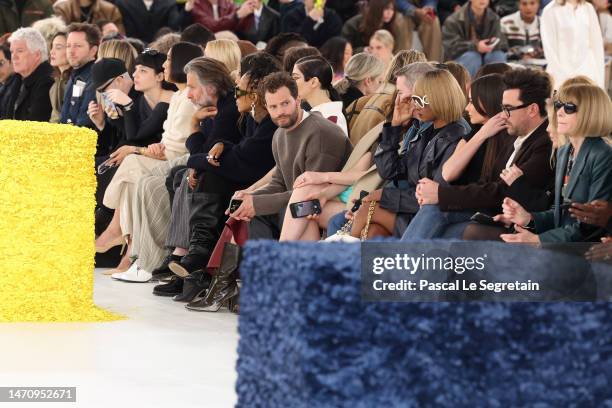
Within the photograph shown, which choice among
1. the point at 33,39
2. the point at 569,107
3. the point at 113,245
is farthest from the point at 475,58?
the point at 569,107

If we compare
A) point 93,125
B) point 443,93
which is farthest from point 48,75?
point 443,93

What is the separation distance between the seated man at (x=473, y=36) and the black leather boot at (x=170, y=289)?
16.0 ft

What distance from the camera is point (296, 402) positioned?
3145 mm

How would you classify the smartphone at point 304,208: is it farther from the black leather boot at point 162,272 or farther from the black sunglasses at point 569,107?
the black sunglasses at point 569,107

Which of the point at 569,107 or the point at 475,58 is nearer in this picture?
the point at 569,107

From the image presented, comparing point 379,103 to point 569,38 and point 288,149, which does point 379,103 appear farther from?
point 569,38

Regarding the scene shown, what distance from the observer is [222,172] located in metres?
7.73

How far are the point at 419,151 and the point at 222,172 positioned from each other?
169cm

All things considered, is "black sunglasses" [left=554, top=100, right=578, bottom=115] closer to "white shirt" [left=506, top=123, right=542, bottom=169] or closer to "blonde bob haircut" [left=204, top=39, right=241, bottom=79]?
"white shirt" [left=506, top=123, right=542, bottom=169]

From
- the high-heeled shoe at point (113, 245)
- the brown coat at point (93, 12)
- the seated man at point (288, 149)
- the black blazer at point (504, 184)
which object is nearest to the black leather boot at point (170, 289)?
the seated man at point (288, 149)

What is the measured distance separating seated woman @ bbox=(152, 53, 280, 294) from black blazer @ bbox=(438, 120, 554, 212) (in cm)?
194

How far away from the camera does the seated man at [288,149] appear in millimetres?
7130

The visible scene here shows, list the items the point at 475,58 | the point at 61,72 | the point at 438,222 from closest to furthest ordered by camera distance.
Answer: the point at 438,222
the point at 61,72
the point at 475,58

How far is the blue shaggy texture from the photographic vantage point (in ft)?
10.2
